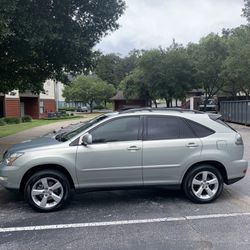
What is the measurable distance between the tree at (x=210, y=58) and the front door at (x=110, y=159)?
29724 millimetres

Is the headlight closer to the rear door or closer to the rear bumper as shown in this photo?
the rear door

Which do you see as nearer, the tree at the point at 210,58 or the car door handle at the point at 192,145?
the car door handle at the point at 192,145

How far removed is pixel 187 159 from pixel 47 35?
7.59 m

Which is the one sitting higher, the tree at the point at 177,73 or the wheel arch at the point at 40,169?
the tree at the point at 177,73

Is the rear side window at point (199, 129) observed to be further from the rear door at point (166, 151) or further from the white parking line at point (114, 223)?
the white parking line at point (114, 223)

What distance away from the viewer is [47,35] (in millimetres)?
Answer: 12195

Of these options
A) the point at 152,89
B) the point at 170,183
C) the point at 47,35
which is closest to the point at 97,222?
the point at 170,183

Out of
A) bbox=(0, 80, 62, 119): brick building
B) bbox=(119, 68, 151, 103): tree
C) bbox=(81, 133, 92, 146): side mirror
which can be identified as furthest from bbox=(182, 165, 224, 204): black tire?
bbox=(119, 68, 151, 103): tree

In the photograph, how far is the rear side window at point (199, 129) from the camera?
6789 millimetres

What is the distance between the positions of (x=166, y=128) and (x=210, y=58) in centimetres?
3046

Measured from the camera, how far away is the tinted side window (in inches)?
256

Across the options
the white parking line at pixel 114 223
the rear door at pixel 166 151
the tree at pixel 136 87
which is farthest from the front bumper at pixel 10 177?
the tree at pixel 136 87

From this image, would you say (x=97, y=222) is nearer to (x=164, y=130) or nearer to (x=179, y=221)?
(x=179, y=221)

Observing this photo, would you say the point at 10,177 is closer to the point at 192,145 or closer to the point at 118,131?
the point at 118,131
